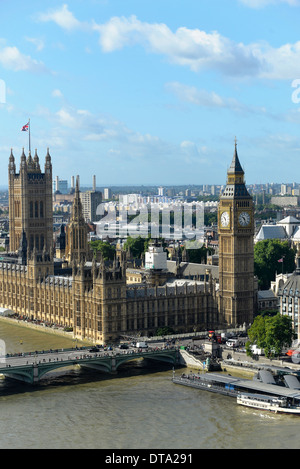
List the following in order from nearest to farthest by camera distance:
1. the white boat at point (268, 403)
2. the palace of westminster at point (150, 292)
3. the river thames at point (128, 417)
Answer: the river thames at point (128, 417), the white boat at point (268, 403), the palace of westminster at point (150, 292)

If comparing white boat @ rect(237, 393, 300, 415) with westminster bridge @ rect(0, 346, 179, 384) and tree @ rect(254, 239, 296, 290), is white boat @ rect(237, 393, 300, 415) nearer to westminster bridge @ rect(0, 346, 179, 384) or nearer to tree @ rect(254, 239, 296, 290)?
westminster bridge @ rect(0, 346, 179, 384)

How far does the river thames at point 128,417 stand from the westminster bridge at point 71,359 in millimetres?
1077

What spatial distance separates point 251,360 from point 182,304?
17348 millimetres

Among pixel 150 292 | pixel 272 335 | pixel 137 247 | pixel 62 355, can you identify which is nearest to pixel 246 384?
pixel 272 335

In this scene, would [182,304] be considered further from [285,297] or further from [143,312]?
[285,297]

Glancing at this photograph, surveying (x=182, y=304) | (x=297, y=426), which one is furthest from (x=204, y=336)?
(x=297, y=426)

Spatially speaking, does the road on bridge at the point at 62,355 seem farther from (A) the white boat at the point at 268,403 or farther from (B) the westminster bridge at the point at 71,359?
(A) the white boat at the point at 268,403

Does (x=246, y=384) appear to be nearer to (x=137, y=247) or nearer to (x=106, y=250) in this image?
(x=106, y=250)

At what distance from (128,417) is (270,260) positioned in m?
71.1

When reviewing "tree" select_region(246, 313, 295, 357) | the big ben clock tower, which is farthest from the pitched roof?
"tree" select_region(246, 313, 295, 357)

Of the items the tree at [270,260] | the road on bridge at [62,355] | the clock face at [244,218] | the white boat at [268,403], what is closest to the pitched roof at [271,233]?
the tree at [270,260]

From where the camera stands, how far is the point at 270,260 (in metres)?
138

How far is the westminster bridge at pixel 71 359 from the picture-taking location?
82.3 meters

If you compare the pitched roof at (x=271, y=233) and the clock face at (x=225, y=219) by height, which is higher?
the clock face at (x=225, y=219)
